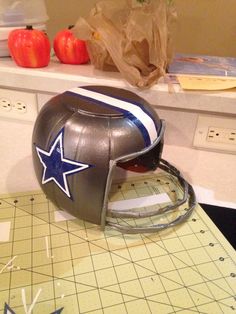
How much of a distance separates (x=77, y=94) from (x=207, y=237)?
1.11ft

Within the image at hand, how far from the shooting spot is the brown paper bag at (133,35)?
23.0 inches

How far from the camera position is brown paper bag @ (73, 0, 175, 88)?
59cm

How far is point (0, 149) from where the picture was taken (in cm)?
68

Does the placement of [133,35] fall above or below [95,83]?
above

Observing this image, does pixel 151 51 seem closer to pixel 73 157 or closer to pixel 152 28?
pixel 152 28

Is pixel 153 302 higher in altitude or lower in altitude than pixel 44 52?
lower

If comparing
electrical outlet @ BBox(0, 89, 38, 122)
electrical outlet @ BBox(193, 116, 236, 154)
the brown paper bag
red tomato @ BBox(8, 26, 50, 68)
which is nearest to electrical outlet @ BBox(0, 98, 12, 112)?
electrical outlet @ BBox(0, 89, 38, 122)

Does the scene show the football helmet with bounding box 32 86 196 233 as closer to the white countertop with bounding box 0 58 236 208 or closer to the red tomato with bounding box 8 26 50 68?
the white countertop with bounding box 0 58 236 208

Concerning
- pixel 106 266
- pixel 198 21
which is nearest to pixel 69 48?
pixel 106 266

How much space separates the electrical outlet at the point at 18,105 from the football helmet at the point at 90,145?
0.29 m

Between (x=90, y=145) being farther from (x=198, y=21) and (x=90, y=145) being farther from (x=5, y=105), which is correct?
(x=198, y=21)

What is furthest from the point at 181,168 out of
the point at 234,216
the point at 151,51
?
the point at 151,51

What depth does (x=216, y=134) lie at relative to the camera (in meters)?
0.68

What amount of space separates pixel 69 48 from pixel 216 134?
17.3 inches
